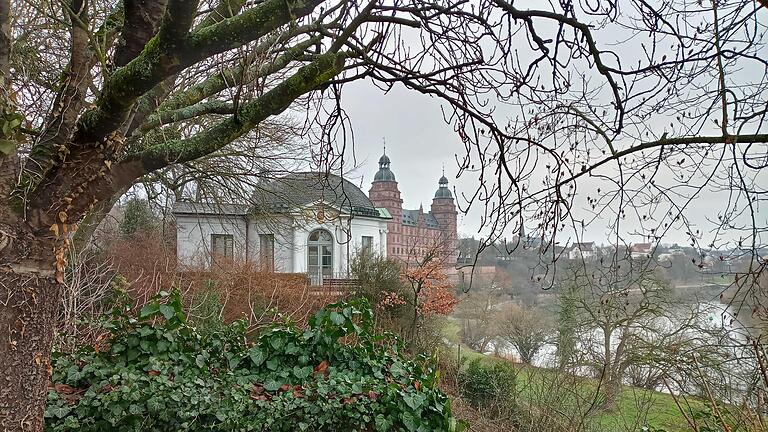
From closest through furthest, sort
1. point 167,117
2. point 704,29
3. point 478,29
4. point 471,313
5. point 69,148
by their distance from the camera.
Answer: point 69,148
point 704,29
point 478,29
point 167,117
point 471,313

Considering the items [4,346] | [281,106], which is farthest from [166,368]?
[281,106]

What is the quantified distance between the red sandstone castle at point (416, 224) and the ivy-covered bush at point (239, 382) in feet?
4.86

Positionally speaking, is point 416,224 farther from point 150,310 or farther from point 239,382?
point 150,310

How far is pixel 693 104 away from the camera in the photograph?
2.78 meters

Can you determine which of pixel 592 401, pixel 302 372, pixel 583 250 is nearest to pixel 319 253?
pixel 592 401

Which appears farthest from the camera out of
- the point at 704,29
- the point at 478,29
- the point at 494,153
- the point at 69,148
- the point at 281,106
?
the point at 478,29

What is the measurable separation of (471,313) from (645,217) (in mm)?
12036

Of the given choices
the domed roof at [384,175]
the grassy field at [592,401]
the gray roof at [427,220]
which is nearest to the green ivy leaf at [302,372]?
the grassy field at [592,401]

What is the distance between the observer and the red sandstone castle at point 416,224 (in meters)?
10.7

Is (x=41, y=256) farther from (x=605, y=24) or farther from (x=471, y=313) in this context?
(x=471, y=313)

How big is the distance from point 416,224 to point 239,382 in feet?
40.0

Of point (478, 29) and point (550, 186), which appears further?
point (478, 29)

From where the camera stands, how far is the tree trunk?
1996mm

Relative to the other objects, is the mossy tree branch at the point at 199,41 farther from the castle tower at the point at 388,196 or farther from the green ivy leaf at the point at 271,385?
the castle tower at the point at 388,196
